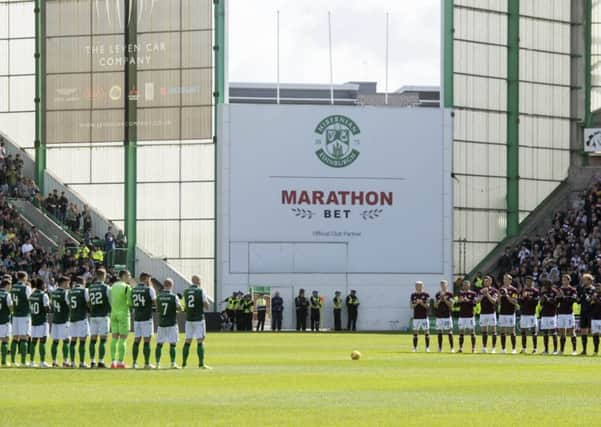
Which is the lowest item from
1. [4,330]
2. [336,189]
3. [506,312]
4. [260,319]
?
[260,319]

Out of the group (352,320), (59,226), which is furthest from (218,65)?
(352,320)

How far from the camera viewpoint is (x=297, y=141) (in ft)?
229

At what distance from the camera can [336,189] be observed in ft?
229

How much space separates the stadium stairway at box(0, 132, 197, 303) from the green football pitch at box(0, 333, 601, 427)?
32.5 m

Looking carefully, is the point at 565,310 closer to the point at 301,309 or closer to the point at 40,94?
the point at 301,309

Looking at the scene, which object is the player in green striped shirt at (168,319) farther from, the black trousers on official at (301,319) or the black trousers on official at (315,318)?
the black trousers on official at (301,319)

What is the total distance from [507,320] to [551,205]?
3543cm

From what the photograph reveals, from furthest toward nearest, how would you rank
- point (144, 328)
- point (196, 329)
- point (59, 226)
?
point (59, 226)
point (144, 328)
point (196, 329)

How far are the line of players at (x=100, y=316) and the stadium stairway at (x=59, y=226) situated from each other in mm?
34393

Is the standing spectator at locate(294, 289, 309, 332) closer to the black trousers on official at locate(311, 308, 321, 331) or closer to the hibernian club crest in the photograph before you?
the black trousers on official at locate(311, 308, 321, 331)

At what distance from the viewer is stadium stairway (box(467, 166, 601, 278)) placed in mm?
74562

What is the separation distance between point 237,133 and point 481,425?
5140cm

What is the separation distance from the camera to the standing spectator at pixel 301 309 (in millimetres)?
68188

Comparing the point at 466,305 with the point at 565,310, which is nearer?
the point at 565,310
